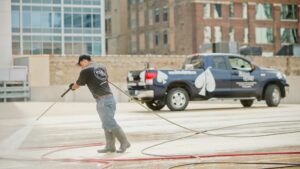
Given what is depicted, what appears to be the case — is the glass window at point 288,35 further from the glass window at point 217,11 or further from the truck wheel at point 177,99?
the truck wheel at point 177,99

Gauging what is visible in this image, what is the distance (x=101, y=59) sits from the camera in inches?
2095

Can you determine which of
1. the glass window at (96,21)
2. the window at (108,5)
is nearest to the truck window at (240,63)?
the glass window at (96,21)

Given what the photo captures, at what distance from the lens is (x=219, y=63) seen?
2197 centimetres

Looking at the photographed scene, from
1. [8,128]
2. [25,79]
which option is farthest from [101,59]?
[8,128]

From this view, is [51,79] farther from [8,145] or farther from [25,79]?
[8,145]

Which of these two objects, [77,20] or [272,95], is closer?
[272,95]

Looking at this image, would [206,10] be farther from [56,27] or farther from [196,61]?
[196,61]

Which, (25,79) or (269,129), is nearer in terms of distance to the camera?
(269,129)

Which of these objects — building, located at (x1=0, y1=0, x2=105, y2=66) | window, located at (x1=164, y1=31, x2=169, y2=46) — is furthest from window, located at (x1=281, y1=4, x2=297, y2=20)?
building, located at (x1=0, y1=0, x2=105, y2=66)

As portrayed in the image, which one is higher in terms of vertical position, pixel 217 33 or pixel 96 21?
pixel 96 21

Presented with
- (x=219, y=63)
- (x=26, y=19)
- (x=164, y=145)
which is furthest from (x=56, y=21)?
(x=164, y=145)

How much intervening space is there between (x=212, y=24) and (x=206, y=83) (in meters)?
46.8

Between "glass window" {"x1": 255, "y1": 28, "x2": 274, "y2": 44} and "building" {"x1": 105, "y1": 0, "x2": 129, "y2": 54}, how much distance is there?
1793 cm

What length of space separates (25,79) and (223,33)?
33.1 meters
